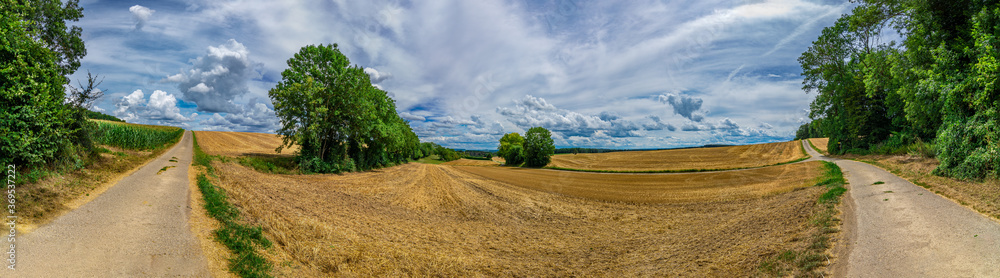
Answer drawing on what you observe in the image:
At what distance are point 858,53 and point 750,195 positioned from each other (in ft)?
100

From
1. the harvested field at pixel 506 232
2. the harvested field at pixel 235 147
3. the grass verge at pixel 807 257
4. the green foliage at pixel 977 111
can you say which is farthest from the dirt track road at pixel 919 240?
the harvested field at pixel 235 147

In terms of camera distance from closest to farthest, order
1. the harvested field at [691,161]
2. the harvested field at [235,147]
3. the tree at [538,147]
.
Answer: the harvested field at [235,147]
the harvested field at [691,161]
the tree at [538,147]

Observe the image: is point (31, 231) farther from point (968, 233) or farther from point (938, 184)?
point (938, 184)

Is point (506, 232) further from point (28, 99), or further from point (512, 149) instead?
point (512, 149)

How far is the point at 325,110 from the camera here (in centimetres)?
2217

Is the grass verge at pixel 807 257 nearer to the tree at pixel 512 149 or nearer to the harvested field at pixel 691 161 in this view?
the harvested field at pixel 691 161

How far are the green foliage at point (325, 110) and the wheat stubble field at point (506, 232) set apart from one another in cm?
720

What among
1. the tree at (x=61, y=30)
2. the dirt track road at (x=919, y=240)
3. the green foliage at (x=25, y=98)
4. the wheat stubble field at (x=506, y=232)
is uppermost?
the tree at (x=61, y=30)

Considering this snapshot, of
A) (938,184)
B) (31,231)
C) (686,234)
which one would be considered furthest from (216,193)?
(938,184)

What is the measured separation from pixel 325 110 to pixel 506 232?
17.7 m

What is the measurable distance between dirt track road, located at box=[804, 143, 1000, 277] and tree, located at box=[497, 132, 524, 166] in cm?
5096

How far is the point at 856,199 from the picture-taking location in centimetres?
1093

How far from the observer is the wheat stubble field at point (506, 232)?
7.11m

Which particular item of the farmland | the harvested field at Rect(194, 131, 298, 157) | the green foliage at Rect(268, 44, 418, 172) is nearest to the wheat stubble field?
the farmland
